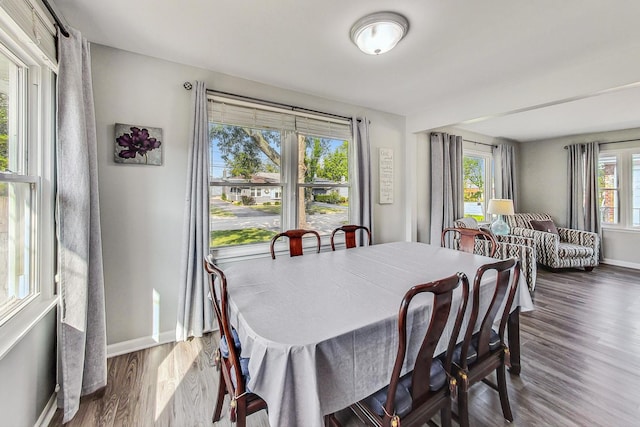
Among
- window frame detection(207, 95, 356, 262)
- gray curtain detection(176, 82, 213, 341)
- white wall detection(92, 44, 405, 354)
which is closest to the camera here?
white wall detection(92, 44, 405, 354)

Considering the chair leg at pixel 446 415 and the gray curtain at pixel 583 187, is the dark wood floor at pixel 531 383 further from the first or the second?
the gray curtain at pixel 583 187

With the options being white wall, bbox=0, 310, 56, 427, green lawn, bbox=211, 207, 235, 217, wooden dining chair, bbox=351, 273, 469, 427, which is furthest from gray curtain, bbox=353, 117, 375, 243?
white wall, bbox=0, 310, 56, 427

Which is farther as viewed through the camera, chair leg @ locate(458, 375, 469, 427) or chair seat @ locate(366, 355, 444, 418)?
chair leg @ locate(458, 375, 469, 427)

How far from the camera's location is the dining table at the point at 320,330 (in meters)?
0.91

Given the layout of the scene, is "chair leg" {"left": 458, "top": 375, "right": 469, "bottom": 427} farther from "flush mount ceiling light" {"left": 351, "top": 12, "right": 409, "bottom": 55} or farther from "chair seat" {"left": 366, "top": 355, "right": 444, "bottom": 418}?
"flush mount ceiling light" {"left": 351, "top": 12, "right": 409, "bottom": 55}

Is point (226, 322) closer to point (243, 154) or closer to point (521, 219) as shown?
point (243, 154)

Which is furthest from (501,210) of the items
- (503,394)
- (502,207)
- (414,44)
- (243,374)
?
(243,374)

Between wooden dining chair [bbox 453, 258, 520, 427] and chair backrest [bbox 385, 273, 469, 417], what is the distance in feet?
0.48

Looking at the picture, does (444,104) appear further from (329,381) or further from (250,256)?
(329,381)

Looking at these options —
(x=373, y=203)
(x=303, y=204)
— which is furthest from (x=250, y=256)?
(x=373, y=203)

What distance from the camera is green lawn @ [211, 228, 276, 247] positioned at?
268 cm

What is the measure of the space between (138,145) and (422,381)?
252 cm

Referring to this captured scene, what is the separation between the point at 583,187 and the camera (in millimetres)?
4957

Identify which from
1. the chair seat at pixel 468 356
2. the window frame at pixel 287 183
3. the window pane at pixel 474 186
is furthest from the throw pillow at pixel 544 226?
the chair seat at pixel 468 356
